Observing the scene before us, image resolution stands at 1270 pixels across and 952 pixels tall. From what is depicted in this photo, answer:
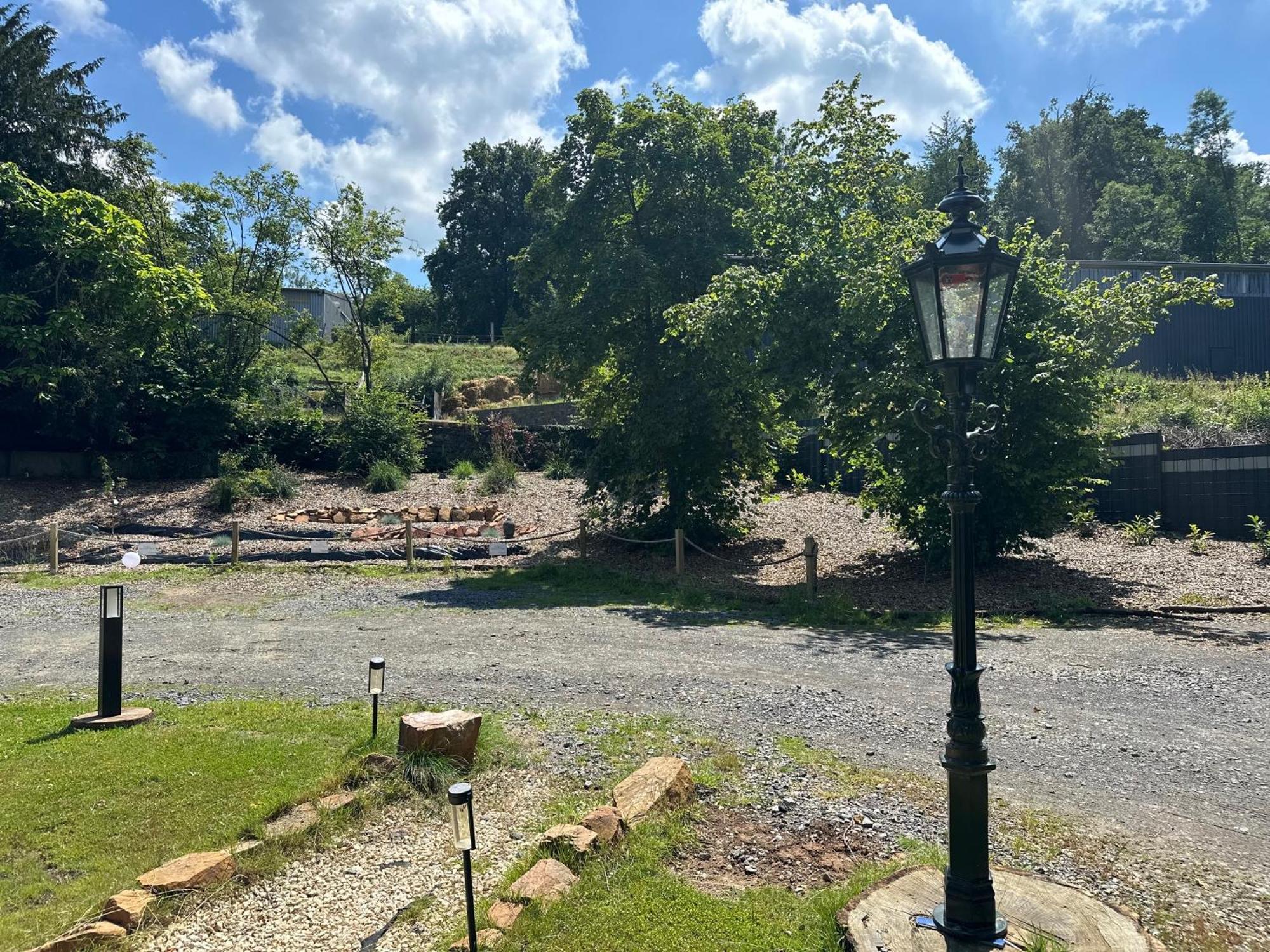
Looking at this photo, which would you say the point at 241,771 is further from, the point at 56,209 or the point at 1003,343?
the point at 56,209

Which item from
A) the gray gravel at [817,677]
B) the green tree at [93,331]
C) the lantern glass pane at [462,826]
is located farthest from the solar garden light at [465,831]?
the green tree at [93,331]

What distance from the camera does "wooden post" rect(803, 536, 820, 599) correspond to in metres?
11.5

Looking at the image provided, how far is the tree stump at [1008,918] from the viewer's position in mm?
3184

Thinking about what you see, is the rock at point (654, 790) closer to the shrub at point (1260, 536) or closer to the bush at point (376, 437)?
the shrub at point (1260, 536)

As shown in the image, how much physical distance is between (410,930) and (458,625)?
6.42 m

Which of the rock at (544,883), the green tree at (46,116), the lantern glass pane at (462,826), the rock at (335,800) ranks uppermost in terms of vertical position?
the green tree at (46,116)

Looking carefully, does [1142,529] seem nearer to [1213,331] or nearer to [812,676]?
[812,676]

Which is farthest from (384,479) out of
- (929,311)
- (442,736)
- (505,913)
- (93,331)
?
(929,311)

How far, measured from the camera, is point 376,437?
21.6m

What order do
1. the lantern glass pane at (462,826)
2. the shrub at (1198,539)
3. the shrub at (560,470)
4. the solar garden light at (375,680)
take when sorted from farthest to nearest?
the shrub at (560,470), the shrub at (1198,539), the solar garden light at (375,680), the lantern glass pane at (462,826)

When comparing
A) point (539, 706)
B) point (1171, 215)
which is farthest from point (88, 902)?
point (1171, 215)

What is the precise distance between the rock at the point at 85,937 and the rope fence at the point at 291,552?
34.8 feet

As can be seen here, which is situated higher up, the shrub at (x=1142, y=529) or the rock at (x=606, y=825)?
the shrub at (x=1142, y=529)

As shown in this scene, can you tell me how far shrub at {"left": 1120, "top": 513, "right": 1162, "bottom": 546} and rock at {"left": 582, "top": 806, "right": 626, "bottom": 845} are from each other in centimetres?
1242
